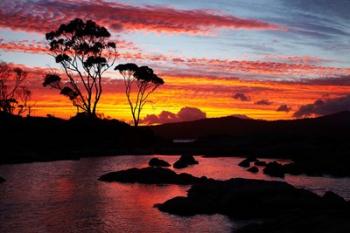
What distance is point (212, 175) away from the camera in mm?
61281

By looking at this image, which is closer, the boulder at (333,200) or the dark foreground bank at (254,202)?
Answer: the dark foreground bank at (254,202)

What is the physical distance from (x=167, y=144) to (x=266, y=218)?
78.1 meters

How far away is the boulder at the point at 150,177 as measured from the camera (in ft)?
173

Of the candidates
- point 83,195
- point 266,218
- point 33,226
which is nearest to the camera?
point 33,226

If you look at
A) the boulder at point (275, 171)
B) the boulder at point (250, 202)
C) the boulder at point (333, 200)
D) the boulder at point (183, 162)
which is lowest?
the boulder at point (183, 162)

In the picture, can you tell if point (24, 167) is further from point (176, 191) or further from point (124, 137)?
point (124, 137)

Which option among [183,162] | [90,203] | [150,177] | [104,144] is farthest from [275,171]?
[104,144]

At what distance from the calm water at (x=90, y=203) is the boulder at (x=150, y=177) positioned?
210cm

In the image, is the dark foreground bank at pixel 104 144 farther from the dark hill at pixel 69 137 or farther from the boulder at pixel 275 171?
the boulder at pixel 275 171

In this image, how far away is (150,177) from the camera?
5375 centimetres

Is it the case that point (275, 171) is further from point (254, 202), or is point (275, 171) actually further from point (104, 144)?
point (104, 144)

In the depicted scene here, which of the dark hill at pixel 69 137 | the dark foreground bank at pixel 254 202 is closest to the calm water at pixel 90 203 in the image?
the dark foreground bank at pixel 254 202

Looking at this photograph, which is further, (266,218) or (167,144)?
(167,144)

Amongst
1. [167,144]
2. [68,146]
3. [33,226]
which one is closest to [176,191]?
A: [33,226]
